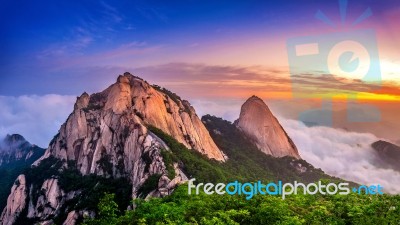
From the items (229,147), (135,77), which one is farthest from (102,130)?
(229,147)

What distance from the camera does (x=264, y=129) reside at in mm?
182500

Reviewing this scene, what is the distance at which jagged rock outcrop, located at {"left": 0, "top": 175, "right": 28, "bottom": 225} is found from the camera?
130 m

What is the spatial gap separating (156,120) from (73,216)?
3874cm

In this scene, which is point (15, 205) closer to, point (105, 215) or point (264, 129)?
point (264, 129)

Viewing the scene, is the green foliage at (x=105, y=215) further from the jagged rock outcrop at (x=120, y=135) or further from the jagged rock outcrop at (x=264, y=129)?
the jagged rock outcrop at (x=264, y=129)

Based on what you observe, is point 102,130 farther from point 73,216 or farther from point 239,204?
point 239,204

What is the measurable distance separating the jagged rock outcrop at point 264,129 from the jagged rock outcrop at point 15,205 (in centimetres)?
10027

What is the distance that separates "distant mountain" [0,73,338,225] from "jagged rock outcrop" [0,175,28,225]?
1.02ft

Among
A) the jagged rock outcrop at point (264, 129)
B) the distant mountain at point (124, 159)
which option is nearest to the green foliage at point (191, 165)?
the distant mountain at point (124, 159)

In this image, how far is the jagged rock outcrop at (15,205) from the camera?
425 ft

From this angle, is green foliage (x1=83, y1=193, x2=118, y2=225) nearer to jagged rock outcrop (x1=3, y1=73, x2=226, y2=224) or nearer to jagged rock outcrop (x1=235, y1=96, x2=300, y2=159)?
jagged rock outcrop (x1=3, y1=73, x2=226, y2=224)

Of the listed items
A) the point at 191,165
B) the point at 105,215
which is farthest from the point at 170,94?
the point at 105,215

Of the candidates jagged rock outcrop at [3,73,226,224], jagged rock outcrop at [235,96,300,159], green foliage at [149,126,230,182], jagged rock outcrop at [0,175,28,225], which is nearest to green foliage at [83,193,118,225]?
jagged rock outcrop at [3,73,226,224]

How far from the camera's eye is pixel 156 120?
12319cm
